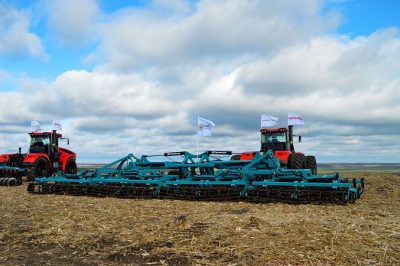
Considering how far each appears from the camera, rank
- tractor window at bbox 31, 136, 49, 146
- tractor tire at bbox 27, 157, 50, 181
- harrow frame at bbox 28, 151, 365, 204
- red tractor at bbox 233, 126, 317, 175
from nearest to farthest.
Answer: harrow frame at bbox 28, 151, 365, 204 → red tractor at bbox 233, 126, 317, 175 → tractor tire at bbox 27, 157, 50, 181 → tractor window at bbox 31, 136, 49, 146

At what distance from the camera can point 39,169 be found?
21859 mm

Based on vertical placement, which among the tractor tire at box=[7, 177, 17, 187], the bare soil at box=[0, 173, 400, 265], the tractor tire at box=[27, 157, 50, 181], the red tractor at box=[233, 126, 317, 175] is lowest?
the bare soil at box=[0, 173, 400, 265]

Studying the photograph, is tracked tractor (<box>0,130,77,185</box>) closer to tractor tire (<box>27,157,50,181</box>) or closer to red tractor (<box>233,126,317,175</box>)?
tractor tire (<box>27,157,50,181</box>)

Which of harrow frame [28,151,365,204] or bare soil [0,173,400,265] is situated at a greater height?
harrow frame [28,151,365,204]

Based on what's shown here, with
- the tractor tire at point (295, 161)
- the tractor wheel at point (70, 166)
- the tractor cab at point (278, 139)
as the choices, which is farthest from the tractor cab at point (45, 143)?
the tractor tire at point (295, 161)

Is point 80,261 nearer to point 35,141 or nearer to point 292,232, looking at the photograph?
point 292,232

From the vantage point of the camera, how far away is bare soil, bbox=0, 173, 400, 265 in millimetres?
6082

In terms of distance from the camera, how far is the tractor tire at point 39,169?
68.5ft

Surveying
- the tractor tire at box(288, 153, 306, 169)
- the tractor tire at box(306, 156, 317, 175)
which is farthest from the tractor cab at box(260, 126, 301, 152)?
the tractor tire at box(288, 153, 306, 169)

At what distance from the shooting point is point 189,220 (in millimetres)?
8875

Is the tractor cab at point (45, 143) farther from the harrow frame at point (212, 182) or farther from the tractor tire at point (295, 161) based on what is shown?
the tractor tire at point (295, 161)

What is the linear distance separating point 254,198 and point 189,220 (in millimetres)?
3918

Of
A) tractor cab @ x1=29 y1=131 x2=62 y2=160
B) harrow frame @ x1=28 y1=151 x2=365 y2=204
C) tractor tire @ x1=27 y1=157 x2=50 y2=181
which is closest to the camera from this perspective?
harrow frame @ x1=28 y1=151 x2=365 y2=204

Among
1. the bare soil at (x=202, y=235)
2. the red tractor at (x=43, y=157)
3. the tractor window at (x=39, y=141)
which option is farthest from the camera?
the tractor window at (x=39, y=141)
